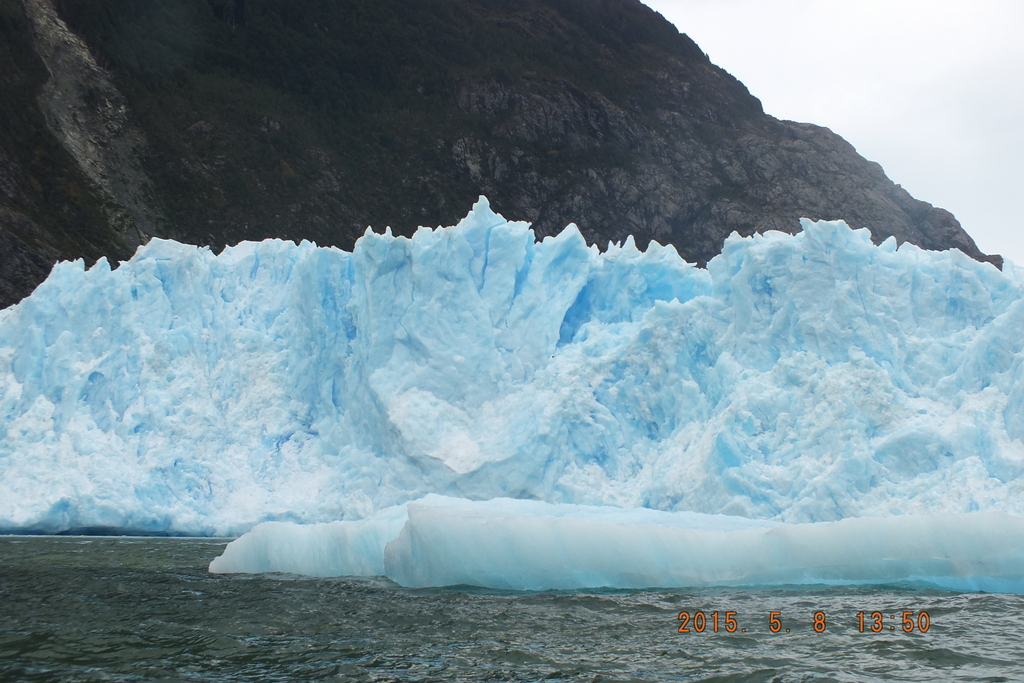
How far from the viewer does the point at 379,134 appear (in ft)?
147

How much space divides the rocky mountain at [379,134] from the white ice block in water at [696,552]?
1156 inches

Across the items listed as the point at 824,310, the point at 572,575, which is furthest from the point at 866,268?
the point at 572,575

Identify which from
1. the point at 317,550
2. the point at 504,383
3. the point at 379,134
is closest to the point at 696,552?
the point at 317,550

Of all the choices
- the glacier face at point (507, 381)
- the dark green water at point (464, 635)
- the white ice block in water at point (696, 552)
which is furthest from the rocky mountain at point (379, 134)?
the white ice block in water at point (696, 552)

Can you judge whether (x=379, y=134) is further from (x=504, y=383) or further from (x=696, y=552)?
(x=696, y=552)

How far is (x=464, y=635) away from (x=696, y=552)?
237 cm

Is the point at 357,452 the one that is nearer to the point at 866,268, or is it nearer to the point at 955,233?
the point at 866,268

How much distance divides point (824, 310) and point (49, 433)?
11.2 meters

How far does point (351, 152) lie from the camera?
43.5 m

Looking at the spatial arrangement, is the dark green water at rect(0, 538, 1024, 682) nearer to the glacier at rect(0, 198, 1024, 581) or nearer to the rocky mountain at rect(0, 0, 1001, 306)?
the glacier at rect(0, 198, 1024, 581)

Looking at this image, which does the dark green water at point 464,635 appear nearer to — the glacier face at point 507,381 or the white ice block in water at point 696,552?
the white ice block in water at point 696,552

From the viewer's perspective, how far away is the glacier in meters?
10.8

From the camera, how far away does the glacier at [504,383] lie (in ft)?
35.6

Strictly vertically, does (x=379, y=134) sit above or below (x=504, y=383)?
above
